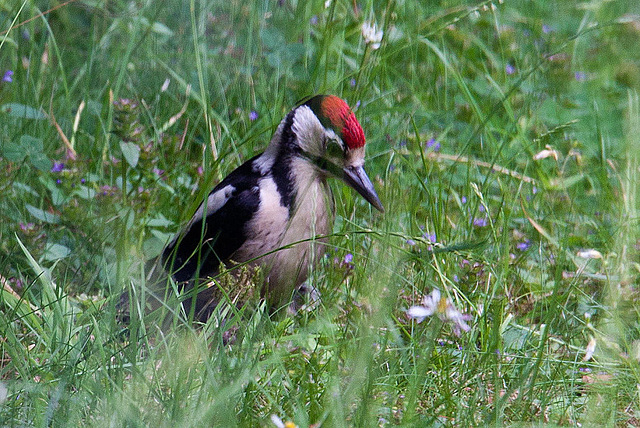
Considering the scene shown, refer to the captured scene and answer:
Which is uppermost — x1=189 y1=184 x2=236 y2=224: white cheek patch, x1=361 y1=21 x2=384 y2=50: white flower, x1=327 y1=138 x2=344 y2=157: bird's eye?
x1=361 y1=21 x2=384 y2=50: white flower

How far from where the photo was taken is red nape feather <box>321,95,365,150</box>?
3.32m

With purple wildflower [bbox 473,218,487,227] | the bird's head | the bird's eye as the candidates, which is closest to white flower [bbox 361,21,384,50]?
the bird's head

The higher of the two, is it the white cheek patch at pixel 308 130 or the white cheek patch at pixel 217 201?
the white cheek patch at pixel 308 130

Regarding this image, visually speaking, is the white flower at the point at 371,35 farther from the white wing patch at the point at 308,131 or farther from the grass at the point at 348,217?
the white wing patch at the point at 308,131

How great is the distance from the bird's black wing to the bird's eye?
11.5 inches

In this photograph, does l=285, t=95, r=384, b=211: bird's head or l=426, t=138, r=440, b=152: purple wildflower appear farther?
l=426, t=138, r=440, b=152: purple wildflower

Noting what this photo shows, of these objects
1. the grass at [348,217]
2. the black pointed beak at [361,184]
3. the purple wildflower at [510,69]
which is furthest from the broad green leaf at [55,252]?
the purple wildflower at [510,69]

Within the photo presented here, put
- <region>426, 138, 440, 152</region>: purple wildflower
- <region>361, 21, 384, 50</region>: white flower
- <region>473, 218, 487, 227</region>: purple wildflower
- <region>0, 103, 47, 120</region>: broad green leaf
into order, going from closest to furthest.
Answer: <region>473, 218, 487, 227</region>: purple wildflower → <region>361, 21, 384, 50</region>: white flower → <region>0, 103, 47, 120</region>: broad green leaf → <region>426, 138, 440, 152</region>: purple wildflower

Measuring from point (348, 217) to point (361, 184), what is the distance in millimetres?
515

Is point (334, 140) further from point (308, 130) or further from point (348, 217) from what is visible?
point (348, 217)

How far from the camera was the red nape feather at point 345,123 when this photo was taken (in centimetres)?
332

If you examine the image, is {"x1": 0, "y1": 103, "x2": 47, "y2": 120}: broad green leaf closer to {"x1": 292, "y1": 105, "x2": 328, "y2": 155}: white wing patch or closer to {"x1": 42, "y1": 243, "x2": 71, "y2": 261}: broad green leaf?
{"x1": 42, "y1": 243, "x2": 71, "y2": 261}: broad green leaf

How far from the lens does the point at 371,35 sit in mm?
3873

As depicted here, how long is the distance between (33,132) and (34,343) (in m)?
1.55
